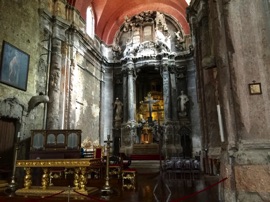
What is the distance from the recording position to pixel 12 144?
29.2ft

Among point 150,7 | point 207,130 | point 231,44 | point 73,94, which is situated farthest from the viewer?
point 150,7

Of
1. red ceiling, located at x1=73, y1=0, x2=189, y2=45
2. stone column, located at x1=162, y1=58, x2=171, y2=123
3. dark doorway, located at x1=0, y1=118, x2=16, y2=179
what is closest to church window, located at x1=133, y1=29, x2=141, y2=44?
red ceiling, located at x1=73, y1=0, x2=189, y2=45

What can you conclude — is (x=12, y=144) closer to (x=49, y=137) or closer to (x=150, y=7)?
(x=49, y=137)

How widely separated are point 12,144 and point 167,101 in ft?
36.4

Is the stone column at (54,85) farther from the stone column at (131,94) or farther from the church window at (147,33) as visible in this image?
the church window at (147,33)

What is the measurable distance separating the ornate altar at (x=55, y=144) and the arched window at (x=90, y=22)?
9499mm

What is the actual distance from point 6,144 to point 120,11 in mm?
15206

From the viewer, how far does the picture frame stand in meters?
8.56

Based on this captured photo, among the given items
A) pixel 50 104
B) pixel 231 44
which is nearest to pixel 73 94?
pixel 50 104

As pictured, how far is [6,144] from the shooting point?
28.1 ft

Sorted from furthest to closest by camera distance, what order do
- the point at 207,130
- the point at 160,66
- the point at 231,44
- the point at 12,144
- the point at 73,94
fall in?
the point at 160,66 → the point at 73,94 → the point at 12,144 → the point at 207,130 → the point at 231,44

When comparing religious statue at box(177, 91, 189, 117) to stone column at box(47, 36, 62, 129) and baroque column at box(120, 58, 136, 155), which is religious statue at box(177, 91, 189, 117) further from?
stone column at box(47, 36, 62, 129)

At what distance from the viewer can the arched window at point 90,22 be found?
1695 centimetres

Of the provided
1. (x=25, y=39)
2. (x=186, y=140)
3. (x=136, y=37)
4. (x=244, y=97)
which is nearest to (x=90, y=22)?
(x=136, y=37)
